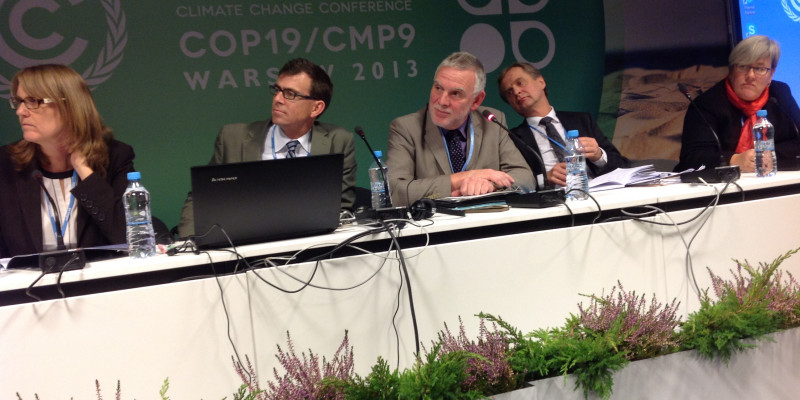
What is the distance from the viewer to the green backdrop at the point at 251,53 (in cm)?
408

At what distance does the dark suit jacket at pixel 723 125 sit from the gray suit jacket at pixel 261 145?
1.68 m

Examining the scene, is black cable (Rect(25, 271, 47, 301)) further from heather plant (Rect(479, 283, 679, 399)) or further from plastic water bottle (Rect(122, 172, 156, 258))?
heather plant (Rect(479, 283, 679, 399))

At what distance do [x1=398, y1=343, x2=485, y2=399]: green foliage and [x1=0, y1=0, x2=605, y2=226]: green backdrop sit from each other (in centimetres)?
301

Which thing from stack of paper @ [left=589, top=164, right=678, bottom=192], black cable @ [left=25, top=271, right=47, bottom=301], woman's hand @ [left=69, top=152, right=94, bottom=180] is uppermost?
woman's hand @ [left=69, top=152, right=94, bottom=180]

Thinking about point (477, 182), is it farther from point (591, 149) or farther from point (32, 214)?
point (32, 214)

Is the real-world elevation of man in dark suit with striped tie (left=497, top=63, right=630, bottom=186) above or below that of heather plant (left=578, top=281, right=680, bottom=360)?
above

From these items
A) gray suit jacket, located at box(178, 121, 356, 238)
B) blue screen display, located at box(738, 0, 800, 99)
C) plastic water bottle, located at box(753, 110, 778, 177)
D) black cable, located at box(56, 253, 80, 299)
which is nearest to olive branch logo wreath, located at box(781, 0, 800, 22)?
blue screen display, located at box(738, 0, 800, 99)

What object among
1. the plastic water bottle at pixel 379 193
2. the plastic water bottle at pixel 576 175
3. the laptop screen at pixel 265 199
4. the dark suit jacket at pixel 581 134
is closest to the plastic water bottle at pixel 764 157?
the plastic water bottle at pixel 576 175

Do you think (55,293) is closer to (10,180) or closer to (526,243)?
(10,180)

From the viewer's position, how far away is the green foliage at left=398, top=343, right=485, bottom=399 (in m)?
1.55

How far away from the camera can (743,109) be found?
366 centimetres

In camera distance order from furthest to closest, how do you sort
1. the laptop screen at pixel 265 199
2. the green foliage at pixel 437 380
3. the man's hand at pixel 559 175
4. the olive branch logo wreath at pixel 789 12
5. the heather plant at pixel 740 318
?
the olive branch logo wreath at pixel 789 12 → the man's hand at pixel 559 175 → the laptop screen at pixel 265 199 → the heather plant at pixel 740 318 → the green foliage at pixel 437 380

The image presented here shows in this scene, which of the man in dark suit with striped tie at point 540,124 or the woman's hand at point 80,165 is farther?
the man in dark suit with striped tie at point 540,124

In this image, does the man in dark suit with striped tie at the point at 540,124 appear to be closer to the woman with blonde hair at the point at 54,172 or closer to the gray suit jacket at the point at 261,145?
the gray suit jacket at the point at 261,145
